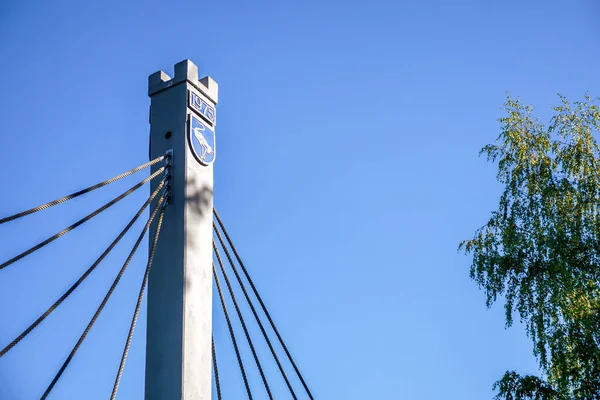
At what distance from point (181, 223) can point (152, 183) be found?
315 mm

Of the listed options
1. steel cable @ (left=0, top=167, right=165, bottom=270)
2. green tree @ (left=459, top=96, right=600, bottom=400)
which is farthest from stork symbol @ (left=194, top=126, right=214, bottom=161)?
green tree @ (left=459, top=96, right=600, bottom=400)

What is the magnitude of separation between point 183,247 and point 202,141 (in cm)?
67

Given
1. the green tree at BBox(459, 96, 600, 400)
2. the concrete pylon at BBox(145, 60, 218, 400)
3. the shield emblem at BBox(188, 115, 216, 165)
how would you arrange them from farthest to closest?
the green tree at BBox(459, 96, 600, 400) → the shield emblem at BBox(188, 115, 216, 165) → the concrete pylon at BBox(145, 60, 218, 400)

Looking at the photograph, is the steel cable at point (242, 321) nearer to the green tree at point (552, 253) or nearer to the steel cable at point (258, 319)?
the steel cable at point (258, 319)

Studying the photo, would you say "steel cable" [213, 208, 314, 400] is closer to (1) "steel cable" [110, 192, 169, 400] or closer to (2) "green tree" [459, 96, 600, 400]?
(1) "steel cable" [110, 192, 169, 400]

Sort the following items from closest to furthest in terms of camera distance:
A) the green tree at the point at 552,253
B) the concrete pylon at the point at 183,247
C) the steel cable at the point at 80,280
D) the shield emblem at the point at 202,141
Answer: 1. the steel cable at the point at 80,280
2. the concrete pylon at the point at 183,247
3. the shield emblem at the point at 202,141
4. the green tree at the point at 552,253

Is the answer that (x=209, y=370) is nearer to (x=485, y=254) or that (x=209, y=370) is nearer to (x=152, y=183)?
(x=152, y=183)

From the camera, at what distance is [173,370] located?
322 cm

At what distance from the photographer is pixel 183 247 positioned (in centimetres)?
342

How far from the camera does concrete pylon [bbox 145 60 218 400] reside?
3.26 m

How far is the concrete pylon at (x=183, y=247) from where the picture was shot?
3.26 metres

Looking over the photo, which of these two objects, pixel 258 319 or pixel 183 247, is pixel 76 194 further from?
pixel 258 319

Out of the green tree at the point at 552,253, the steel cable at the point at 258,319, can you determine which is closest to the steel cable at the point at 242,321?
the steel cable at the point at 258,319

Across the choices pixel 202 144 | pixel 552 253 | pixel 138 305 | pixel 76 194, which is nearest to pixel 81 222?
pixel 76 194
